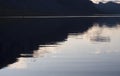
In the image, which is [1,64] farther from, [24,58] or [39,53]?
[39,53]

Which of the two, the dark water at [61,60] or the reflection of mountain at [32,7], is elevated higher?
the dark water at [61,60]

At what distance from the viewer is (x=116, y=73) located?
20688mm

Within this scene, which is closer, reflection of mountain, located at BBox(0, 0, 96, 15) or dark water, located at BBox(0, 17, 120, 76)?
dark water, located at BBox(0, 17, 120, 76)

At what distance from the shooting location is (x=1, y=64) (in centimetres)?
2472

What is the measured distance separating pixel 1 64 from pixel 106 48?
30.7 ft

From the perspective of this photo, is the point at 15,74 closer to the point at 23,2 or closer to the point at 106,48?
the point at 106,48

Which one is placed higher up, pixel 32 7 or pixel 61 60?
pixel 61 60

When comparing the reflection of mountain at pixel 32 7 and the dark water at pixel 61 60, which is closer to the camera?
the dark water at pixel 61 60

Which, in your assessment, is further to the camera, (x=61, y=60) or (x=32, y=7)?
(x=32, y=7)

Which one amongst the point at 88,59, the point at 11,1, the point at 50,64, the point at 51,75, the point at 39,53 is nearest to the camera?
the point at 51,75

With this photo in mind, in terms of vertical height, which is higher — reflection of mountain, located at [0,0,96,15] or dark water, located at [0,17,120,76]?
dark water, located at [0,17,120,76]

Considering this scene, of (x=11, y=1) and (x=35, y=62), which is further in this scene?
(x=11, y=1)

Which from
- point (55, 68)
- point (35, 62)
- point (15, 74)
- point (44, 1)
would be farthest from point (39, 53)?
point (44, 1)

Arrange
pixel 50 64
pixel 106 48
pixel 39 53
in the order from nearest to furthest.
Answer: pixel 50 64
pixel 39 53
pixel 106 48
